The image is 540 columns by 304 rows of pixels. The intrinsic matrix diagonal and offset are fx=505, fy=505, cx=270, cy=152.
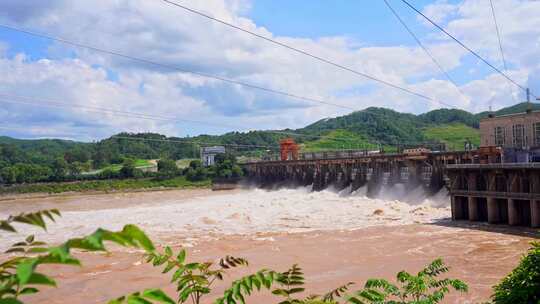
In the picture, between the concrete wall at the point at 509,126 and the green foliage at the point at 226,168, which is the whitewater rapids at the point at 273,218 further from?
the green foliage at the point at 226,168

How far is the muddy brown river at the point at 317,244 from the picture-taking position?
651 inches

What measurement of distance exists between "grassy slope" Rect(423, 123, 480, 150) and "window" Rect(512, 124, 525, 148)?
88.2 meters

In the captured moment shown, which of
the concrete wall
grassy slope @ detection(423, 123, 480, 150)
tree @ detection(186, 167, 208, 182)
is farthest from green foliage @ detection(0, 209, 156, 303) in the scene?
grassy slope @ detection(423, 123, 480, 150)

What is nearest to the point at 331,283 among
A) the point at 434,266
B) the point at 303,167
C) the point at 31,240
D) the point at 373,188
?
the point at 434,266

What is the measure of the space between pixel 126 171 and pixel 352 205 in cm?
6161

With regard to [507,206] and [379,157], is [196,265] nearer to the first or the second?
[507,206]

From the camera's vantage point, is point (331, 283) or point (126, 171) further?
point (126, 171)

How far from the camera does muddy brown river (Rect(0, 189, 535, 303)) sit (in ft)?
54.2

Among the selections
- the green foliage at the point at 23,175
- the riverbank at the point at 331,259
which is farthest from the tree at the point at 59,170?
the riverbank at the point at 331,259

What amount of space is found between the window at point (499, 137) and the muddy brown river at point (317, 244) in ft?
19.0

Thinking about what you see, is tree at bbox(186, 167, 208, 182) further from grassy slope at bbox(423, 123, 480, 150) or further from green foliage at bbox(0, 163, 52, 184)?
grassy slope at bbox(423, 123, 480, 150)

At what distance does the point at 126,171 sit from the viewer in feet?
306

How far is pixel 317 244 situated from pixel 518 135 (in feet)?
68.2

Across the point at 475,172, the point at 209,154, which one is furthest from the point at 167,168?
the point at 475,172
